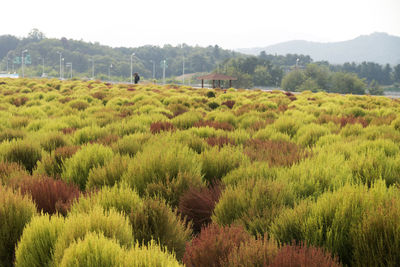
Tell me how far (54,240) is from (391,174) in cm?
336

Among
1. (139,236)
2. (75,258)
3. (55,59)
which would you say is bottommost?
(139,236)

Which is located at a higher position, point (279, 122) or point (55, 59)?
point (55, 59)

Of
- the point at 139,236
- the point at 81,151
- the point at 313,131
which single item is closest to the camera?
the point at 139,236

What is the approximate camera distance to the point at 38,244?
75.3 inches

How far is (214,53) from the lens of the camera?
17550cm

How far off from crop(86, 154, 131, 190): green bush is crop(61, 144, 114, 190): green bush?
11 cm

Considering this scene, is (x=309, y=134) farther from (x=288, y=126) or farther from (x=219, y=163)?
(x=219, y=163)

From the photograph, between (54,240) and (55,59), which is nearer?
(54,240)

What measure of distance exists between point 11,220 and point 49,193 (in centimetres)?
64

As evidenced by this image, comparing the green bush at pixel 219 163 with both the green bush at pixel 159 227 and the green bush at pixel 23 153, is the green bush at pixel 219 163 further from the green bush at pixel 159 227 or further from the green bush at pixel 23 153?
the green bush at pixel 23 153

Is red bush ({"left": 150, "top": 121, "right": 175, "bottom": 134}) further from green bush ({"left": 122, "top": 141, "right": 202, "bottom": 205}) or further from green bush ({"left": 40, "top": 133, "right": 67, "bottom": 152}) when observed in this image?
green bush ({"left": 122, "top": 141, "right": 202, "bottom": 205})

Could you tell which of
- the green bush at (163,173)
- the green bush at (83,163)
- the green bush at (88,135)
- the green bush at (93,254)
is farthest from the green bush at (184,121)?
the green bush at (93,254)

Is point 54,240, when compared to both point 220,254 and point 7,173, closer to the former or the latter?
point 220,254

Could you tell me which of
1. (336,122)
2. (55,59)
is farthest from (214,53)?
(336,122)
